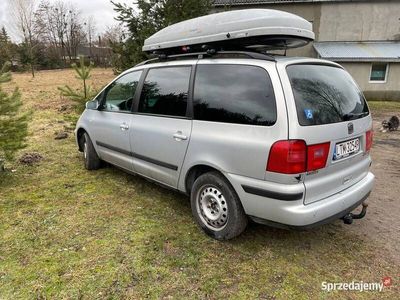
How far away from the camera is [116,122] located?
14.0ft

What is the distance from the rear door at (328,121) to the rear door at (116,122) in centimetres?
221

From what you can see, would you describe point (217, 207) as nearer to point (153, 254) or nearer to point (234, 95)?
point (153, 254)

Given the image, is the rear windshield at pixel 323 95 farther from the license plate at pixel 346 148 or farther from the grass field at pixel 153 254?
the grass field at pixel 153 254

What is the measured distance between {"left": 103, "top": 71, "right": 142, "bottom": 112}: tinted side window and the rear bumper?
1999 millimetres

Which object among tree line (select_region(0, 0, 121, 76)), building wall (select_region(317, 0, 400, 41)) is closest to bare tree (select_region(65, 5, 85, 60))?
tree line (select_region(0, 0, 121, 76))

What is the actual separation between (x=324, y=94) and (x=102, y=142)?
3.26 meters

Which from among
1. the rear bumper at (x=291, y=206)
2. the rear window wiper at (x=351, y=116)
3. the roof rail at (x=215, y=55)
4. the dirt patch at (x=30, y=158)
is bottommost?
the dirt patch at (x=30, y=158)

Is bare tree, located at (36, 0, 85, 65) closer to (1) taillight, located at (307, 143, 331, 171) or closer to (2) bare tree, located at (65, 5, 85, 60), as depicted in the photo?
(2) bare tree, located at (65, 5, 85, 60)

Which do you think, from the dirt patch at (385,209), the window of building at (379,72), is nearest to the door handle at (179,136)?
the dirt patch at (385,209)

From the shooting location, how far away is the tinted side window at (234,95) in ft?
8.55

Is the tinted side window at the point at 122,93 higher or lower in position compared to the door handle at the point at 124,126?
higher

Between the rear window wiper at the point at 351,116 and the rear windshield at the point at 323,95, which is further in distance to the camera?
the rear window wiper at the point at 351,116

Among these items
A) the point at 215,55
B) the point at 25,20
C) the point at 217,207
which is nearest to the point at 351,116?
the point at 215,55

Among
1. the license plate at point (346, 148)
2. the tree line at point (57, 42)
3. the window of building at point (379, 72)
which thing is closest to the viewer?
the license plate at point (346, 148)
